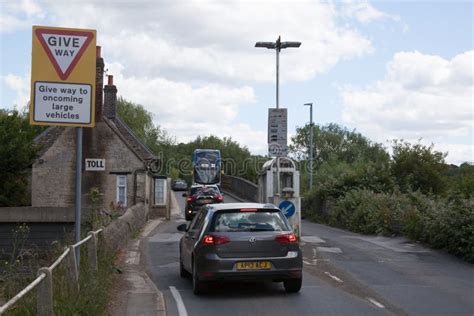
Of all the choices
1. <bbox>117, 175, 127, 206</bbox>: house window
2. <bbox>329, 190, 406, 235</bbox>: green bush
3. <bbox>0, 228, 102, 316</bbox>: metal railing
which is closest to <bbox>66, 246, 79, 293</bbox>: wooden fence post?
<bbox>0, 228, 102, 316</bbox>: metal railing

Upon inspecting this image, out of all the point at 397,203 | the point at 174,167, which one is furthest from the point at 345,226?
the point at 174,167

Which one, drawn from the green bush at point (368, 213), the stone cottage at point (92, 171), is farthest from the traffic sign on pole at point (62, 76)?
the stone cottage at point (92, 171)

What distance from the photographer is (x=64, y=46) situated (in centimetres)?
880

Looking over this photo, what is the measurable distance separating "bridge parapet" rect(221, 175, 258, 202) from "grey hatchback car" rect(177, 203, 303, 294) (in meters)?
39.0

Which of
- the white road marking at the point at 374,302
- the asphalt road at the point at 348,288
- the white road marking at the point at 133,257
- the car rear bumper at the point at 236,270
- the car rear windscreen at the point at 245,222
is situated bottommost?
the white road marking at the point at 133,257

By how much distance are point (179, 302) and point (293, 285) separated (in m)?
1.96

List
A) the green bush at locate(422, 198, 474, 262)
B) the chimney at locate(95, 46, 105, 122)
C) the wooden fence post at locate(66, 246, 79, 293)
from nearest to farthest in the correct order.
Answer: the wooden fence post at locate(66, 246, 79, 293) < the green bush at locate(422, 198, 474, 262) < the chimney at locate(95, 46, 105, 122)

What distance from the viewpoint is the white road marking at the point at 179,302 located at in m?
9.60

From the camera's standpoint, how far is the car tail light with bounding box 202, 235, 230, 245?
1063cm

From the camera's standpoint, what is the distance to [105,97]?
127ft

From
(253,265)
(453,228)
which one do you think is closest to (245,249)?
(253,265)

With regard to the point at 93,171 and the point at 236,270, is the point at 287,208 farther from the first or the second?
the point at 93,171

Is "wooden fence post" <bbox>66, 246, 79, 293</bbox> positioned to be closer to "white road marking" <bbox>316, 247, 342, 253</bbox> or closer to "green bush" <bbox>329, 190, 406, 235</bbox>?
"white road marking" <bbox>316, 247, 342, 253</bbox>

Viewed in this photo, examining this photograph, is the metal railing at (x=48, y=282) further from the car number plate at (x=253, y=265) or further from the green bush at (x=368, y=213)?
the green bush at (x=368, y=213)
